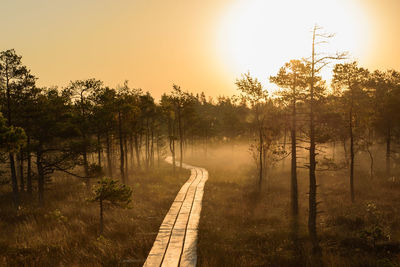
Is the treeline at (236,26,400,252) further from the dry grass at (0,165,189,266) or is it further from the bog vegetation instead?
the dry grass at (0,165,189,266)

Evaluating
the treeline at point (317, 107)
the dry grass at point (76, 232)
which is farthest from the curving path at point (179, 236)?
the treeline at point (317, 107)

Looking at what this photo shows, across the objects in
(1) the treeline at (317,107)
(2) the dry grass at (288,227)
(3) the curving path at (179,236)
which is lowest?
(2) the dry grass at (288,227)

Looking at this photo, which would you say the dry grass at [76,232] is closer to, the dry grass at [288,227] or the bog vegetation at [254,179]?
the bog vegetation at [254,179]

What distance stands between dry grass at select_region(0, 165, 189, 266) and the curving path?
1.73 ft

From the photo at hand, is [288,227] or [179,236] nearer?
[179,236]

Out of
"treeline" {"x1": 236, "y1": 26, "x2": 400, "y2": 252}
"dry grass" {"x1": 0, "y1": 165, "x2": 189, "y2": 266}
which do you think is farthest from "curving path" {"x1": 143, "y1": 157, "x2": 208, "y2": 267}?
"treeline" {"x1": 236, "y1": 26, "x2": 400, "y2": 252}

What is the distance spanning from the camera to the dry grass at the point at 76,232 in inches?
492

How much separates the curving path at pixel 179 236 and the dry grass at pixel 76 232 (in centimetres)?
53

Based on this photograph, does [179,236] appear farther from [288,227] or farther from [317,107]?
[317,107]

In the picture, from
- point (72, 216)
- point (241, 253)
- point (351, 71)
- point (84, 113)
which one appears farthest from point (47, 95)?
point (351, 71)

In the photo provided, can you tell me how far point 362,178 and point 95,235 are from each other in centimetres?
3083

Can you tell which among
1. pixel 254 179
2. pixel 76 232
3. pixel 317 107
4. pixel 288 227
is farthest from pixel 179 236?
pixel 254 179

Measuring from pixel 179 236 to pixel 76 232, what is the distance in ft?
20.8

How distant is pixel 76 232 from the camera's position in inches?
621
